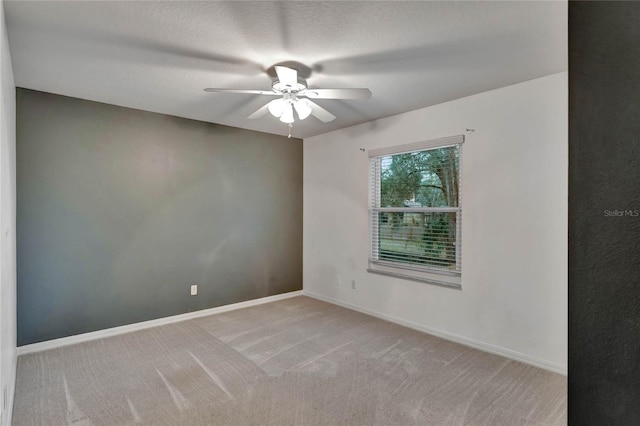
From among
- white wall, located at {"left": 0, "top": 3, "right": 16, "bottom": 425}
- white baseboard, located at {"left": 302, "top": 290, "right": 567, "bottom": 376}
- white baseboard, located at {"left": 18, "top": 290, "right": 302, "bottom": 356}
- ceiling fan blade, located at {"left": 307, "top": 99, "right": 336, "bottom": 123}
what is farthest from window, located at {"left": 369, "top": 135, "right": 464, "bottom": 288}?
white wall, located at {"left": 0, "top": 3, "right": 16, "bottom": 425}

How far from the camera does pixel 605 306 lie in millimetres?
792

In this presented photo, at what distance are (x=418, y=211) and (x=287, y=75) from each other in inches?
86.4

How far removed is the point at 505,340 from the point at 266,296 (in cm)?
305

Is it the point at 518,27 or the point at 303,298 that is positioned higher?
the point at 518,27

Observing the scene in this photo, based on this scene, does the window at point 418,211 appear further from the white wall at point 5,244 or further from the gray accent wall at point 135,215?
the white wall at point 5,244

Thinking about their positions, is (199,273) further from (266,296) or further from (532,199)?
(532,199)

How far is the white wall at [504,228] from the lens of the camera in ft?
Answer: 9.02

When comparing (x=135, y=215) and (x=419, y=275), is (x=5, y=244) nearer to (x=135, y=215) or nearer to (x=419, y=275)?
(x=135, y=215)

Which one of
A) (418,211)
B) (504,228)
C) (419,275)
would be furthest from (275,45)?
(419,275)

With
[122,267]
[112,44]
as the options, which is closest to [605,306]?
[112,44]

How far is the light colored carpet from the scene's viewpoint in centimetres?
214

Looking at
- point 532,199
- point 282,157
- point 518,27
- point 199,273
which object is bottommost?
point 199,273

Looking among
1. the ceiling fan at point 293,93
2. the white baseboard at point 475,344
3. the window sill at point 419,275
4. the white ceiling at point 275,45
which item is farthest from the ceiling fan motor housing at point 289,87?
the white baseboard at point 475,344

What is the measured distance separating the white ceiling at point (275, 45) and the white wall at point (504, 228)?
1.00 feet
